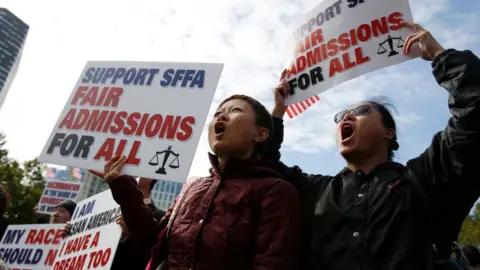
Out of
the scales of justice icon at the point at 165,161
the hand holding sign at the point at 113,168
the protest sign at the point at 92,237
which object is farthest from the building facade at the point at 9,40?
the scales of justice icon at the point at 165,161

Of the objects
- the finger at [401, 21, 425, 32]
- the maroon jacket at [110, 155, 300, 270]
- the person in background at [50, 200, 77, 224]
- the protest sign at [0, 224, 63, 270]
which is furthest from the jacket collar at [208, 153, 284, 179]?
the person in background at [50, 200, 77, 224]

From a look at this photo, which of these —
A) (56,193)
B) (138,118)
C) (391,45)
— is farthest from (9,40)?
(391,45)

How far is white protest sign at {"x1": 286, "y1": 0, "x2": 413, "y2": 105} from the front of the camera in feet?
8.83

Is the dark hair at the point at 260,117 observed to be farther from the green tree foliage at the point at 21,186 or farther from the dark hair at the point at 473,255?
the green tree foliage at the point at 21,186

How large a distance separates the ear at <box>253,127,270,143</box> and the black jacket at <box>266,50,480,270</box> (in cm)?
64

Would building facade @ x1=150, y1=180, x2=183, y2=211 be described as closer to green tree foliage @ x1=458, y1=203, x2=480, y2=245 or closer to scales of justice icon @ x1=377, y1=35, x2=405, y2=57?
green tree foliage @ x1=458, y1=203, x2=480, y2=245

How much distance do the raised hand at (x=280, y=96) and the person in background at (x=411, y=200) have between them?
0.81 m

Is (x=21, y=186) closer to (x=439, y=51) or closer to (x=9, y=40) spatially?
(x=439, y=51)

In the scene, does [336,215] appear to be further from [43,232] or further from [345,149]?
[43,232]

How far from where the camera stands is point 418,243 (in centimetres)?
179

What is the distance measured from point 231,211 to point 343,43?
5.18ft

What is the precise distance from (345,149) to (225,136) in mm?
690

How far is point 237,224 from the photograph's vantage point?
78.5 inches

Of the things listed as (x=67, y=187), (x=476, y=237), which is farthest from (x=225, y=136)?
(x=476, y=237)
